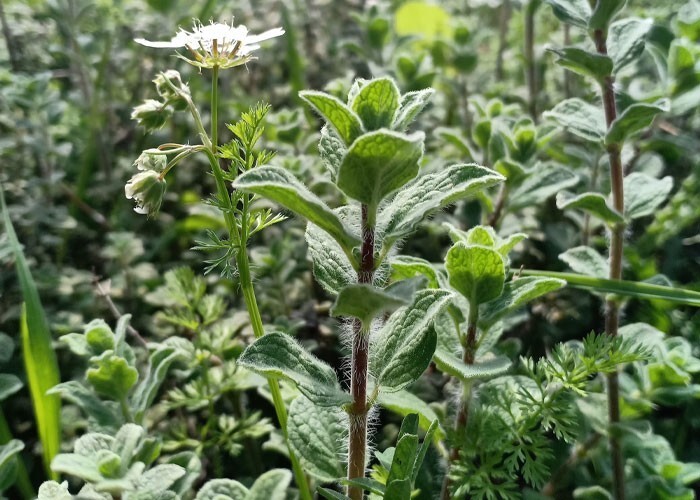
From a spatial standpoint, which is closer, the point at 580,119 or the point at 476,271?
the point at 476,271

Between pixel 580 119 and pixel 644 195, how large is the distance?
27 centimetres

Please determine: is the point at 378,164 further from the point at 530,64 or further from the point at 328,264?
the point at 530,64

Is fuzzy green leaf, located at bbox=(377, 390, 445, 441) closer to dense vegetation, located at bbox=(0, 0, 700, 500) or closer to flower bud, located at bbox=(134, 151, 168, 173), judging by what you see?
dense vegetation, located at bbox=(0, 0, 700, 500)

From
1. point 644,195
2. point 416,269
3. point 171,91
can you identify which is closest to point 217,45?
point 171,91

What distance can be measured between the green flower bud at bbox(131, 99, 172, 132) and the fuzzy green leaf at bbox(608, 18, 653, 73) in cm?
106

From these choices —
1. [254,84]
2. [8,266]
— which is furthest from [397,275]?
[254,84]

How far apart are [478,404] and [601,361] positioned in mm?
284

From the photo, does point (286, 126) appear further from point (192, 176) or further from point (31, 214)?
point (31, 214)

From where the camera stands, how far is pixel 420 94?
1.15 m

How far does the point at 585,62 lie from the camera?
5.19ft

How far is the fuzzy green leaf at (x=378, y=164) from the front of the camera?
0.97m

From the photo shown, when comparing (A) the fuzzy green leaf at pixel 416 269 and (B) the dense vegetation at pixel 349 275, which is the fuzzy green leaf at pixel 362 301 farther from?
(A) the fuzzy green leaf at pixel 416 269

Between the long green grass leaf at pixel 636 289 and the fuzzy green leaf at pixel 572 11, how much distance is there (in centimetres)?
62

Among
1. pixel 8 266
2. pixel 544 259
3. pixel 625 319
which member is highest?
pixel 8 266
